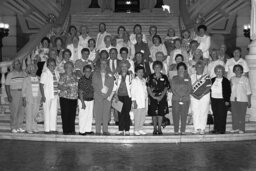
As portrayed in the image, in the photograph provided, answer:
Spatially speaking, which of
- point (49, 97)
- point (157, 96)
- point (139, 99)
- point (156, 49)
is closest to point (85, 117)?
point (49, 97)

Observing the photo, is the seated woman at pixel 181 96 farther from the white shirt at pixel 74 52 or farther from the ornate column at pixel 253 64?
the white shirt at pixel 74 52

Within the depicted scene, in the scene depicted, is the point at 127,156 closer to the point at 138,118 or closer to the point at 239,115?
the point at 138,118

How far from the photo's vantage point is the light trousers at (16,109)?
32.2 ft

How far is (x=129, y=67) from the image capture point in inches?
396

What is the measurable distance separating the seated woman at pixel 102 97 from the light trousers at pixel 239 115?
10.1 feet

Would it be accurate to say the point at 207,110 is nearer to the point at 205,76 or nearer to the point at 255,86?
the point at 205,76

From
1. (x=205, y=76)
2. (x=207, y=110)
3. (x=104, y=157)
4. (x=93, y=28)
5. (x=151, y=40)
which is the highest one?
(x=93, y=28)

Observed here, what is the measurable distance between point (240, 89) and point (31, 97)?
16.5 ft

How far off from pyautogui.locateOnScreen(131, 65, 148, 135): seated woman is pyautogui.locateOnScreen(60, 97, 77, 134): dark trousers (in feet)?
4.59

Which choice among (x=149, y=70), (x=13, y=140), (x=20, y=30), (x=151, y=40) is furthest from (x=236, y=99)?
(x=20, y=30)

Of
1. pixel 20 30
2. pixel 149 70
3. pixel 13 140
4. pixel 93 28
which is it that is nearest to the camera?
pixel 13 140

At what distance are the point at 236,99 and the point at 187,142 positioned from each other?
1.82 m

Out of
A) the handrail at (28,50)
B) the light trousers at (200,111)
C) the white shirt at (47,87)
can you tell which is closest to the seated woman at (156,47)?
the light trousers at (200,111)

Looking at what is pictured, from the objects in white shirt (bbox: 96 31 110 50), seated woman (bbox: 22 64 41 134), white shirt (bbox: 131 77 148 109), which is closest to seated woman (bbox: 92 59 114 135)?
white shirt (bbox: 131 77 148 109)
